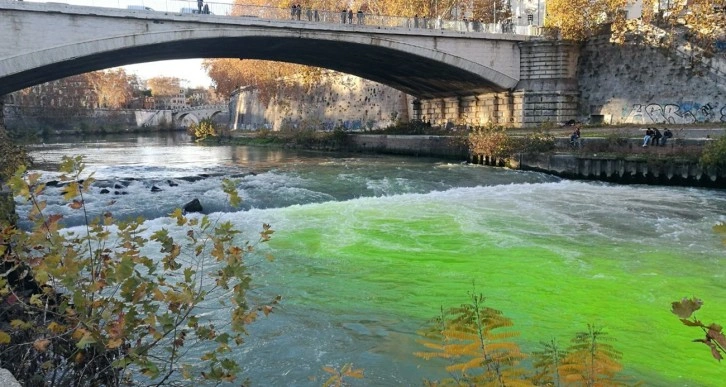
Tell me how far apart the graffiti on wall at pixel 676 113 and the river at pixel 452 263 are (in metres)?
9.39

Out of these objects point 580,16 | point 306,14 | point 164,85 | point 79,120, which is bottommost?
point 79,120

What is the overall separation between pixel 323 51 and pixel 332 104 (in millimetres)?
18526

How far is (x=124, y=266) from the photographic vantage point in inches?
104

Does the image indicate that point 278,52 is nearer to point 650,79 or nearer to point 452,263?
point 650,79

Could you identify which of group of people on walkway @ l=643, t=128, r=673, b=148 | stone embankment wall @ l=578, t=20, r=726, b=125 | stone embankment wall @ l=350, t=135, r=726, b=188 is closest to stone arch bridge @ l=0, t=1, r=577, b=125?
stone embankment wall @ l=578, t=20, r=726, b=125

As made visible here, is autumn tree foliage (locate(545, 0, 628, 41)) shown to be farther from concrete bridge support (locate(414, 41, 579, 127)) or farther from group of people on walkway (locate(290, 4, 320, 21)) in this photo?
group of people on walkway (locate(290, 4, 320, 21))

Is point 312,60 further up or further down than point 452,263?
further up

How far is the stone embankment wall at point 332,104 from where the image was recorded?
137 ft

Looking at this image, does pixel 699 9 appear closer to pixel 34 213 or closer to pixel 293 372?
pixel 293 372

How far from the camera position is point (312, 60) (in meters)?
31.7

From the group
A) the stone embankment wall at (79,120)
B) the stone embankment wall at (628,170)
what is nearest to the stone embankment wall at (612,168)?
the stone embankment wall at (628,170)

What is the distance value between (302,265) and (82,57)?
1678cm

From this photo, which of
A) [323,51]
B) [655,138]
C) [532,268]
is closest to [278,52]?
[323,51]

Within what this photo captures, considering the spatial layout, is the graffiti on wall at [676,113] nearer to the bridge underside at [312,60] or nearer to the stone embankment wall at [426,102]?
the stone embankment wall at [426,102]
